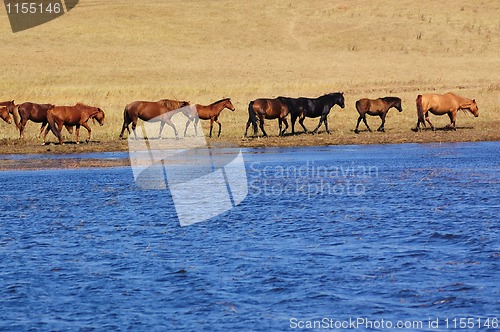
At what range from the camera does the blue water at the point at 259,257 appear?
7930mm

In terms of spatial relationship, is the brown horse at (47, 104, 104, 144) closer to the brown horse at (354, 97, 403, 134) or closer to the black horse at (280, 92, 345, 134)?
the black horse at (280, 92, 345, 134)

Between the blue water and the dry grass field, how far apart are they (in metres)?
11.0

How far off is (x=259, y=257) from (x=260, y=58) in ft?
141

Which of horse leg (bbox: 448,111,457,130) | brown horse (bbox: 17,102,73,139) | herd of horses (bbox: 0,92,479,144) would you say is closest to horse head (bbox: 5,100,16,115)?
herd of horses (bbox: 0,92,479,144)

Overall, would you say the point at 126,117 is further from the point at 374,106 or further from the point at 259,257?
the point at 259,257

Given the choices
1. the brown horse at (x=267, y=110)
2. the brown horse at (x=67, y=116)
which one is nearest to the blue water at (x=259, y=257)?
the brown horse at (x=67, y=116)

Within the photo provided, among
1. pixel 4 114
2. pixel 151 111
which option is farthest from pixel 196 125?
pixel 4 114

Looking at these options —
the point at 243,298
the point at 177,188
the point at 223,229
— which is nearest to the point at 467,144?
the point at 177,188

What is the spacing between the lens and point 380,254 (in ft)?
33.2

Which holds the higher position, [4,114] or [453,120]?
[4,114]

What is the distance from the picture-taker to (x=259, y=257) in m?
10.2

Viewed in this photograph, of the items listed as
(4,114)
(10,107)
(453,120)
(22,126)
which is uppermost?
(10,107)

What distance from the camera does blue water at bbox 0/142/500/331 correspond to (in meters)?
7.93

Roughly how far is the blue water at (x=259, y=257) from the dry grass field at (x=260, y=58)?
1102 centimetres
